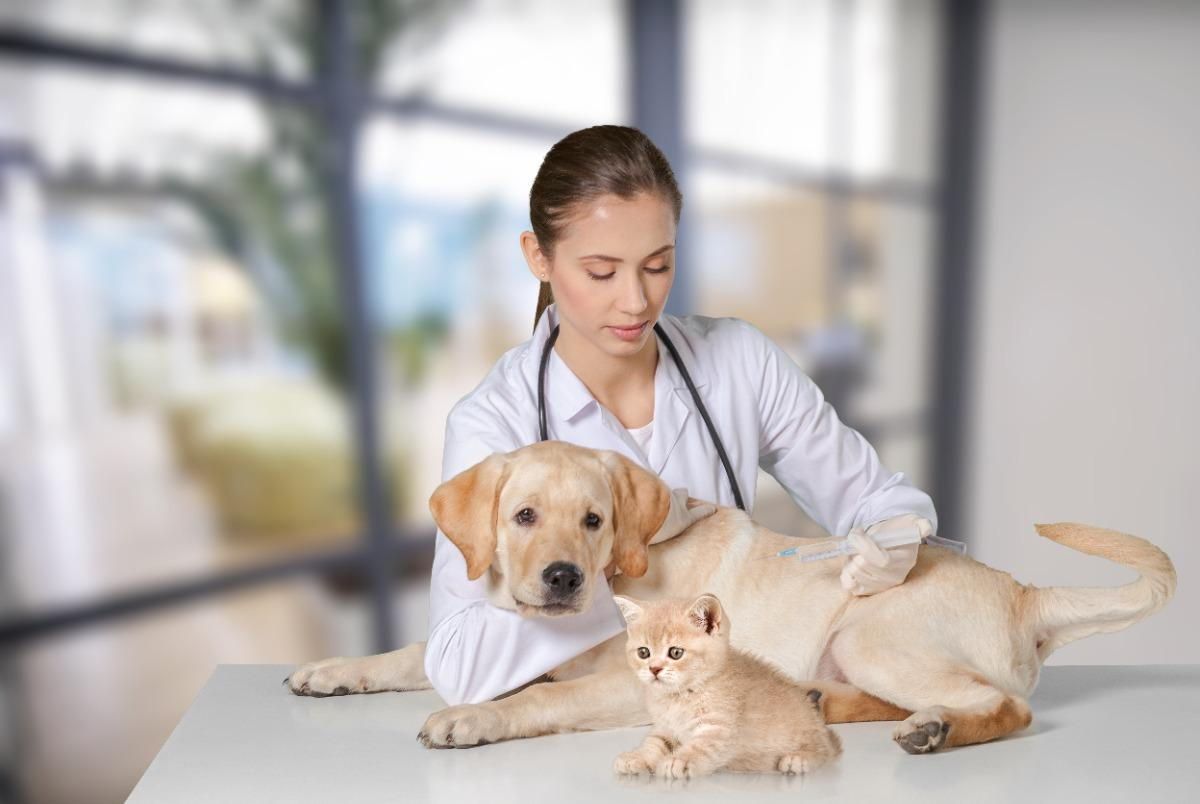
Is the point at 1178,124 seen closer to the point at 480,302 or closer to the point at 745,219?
the point at 745,219

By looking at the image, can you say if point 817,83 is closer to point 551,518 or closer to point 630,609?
point 551,518

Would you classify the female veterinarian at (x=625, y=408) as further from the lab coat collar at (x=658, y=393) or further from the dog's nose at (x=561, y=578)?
the dog's nose at (x=561, y=578)

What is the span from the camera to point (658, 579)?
72.2 inches

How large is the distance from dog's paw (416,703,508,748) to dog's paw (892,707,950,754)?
0.59m

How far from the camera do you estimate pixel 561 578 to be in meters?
1.67

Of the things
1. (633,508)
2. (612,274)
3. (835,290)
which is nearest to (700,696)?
(633,508)

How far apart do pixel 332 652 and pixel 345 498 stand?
0.58m

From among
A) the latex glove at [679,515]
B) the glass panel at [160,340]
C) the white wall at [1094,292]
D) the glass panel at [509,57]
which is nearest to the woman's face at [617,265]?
the latex glove at [679,515]

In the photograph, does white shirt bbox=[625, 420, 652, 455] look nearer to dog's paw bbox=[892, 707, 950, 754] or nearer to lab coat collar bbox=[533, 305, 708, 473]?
lab coat collar bbox=[533, 305, 708, 473]

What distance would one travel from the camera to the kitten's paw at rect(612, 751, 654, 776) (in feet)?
5.38

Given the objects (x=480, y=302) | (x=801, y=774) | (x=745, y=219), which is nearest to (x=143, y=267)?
(x=480, y=302)

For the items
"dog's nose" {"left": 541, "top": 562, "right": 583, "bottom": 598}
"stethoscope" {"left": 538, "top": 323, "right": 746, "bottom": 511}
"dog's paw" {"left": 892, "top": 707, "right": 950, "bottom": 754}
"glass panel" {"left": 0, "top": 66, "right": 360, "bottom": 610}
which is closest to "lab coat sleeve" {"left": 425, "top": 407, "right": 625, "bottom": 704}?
"dog's nose" {"left": 541, "top": 562, "right": 583, "bottom": 598}

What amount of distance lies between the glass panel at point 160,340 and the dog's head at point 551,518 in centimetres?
255

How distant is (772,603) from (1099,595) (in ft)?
1.64
